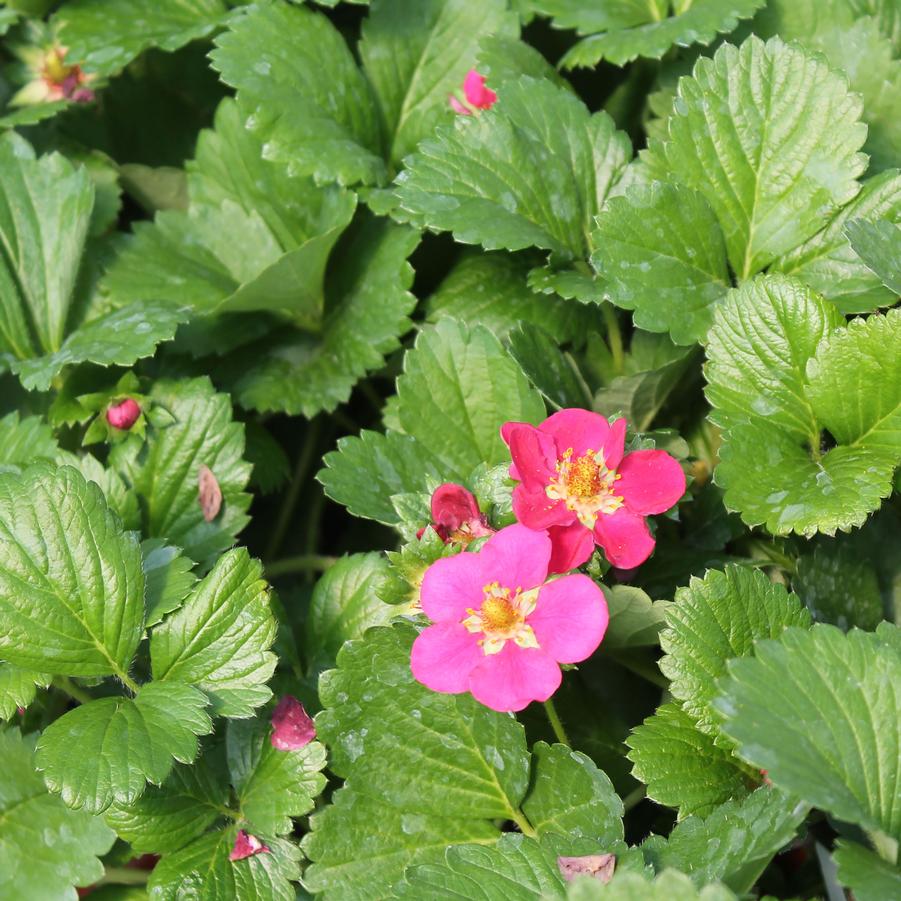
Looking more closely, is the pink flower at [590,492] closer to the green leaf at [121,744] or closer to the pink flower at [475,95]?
the green leaf at [121,744]

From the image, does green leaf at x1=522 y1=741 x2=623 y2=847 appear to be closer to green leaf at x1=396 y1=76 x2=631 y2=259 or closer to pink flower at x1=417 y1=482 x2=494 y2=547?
pink flower at x1=417 y1=482 x2=494 y2=547

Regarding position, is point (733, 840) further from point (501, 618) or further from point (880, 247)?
point (880, 247)

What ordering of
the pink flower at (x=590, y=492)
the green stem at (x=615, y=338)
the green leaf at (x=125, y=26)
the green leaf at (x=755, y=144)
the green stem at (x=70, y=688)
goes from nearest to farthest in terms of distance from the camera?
the pink flower at (x=590, y=492), the green stem at (x=70, y=688), the green leaf at (x=755, y=144), the green stem at (x=615, y=338), the green leaf at (x=125, y=26)

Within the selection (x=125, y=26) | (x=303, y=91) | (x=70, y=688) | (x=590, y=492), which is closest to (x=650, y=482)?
(x=590, y=492)

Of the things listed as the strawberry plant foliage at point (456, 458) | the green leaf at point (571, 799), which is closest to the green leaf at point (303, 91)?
the strawberry plant foliage at point (456, 458)

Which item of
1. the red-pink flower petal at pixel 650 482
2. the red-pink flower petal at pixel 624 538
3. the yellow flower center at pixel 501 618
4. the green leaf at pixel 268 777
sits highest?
the red-pink flower petal at pixel 650 482

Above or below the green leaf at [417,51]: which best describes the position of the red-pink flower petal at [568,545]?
below

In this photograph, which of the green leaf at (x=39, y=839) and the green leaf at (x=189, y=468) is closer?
the green leaf at (x=39, y=839)
